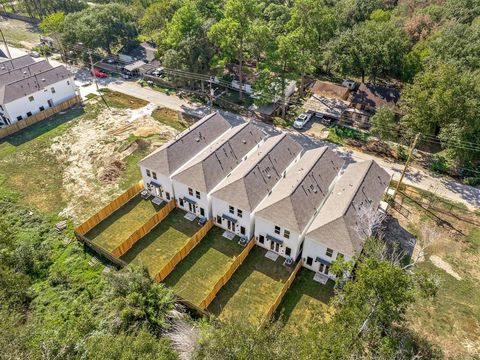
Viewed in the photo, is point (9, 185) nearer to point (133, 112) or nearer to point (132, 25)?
point (133, 112)

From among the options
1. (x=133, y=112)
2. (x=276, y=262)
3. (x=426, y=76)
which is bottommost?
(x=276, y=262)

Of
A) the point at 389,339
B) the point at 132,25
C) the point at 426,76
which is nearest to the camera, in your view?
the point at 389,339

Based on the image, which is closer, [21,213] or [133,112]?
[21,213]

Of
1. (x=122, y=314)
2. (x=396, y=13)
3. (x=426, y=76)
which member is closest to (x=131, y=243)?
(x=122, y=314)

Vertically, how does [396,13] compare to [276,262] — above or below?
above

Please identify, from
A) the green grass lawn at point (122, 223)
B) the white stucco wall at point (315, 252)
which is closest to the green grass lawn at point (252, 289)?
the white stucco wall at point (315, 252)

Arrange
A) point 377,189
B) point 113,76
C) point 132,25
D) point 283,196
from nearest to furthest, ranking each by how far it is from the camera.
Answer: point 283,196
point 377,189
point 113,76
point 132,25

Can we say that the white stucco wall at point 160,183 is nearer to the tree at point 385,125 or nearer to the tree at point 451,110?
the tree at point 385,125

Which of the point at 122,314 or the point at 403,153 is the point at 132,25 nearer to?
the point at 403,153
